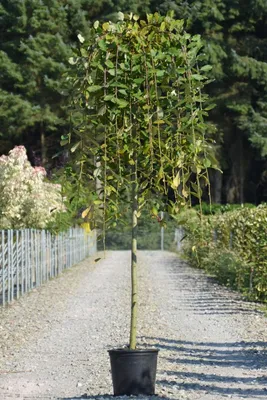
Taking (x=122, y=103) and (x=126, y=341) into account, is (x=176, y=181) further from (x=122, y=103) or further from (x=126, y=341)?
(x=126, y=341)

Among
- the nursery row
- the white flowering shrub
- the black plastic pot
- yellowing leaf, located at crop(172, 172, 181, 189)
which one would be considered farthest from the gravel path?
the white flowering shrub

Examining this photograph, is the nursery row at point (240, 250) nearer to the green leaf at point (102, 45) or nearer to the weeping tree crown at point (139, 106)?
the weeping tree crown at point (139, 106)

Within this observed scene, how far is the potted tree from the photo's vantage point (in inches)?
312

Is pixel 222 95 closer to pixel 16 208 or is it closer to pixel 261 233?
pixel 16 208

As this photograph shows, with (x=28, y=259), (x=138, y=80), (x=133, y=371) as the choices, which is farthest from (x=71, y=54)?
(x=133, y=371)

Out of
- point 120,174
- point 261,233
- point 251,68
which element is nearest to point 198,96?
point 120,174

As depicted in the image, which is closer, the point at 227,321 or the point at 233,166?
the point at 227,321

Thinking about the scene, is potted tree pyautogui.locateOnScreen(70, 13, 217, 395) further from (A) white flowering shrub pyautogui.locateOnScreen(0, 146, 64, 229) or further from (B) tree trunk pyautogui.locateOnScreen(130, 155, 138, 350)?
(A) white flowering shrub pyautogui.locateOnScreen(0, 146, 64, 229)

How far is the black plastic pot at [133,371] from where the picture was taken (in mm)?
7895

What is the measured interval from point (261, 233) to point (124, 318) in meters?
3.26

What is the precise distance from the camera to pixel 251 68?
4703 cm

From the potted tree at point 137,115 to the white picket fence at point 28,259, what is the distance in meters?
9.69

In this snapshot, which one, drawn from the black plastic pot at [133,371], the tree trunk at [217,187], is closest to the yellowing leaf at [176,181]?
the black plastic pot at [133,371]

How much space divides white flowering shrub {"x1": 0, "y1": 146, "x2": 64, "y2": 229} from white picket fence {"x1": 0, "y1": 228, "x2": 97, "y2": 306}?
1.94 ft
